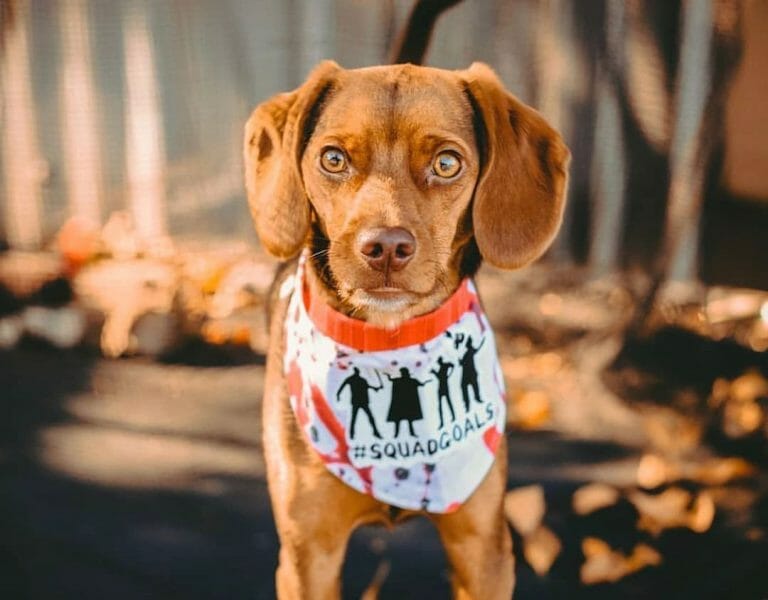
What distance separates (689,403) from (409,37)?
1102 millimetres

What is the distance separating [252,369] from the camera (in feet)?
6.95

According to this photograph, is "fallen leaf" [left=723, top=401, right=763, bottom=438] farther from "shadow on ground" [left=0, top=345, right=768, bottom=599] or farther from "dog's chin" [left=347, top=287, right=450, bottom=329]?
"dog's chin" [left=347, top=287, right=450, bottom=329]

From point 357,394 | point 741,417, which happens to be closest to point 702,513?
point 741,417

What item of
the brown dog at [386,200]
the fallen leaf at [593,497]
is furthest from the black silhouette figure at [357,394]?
the fallen leaf at [593,497]

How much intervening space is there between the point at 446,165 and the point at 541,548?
1.06 metres

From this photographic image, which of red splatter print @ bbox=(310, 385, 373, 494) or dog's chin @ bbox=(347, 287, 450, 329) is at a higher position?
dog's chin @ bbox=(347, 287, 450, 329)

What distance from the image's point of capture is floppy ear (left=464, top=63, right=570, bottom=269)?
1577 millimetres

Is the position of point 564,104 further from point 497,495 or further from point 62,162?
point 62,162

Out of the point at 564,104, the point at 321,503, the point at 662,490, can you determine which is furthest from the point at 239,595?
the point at 564,104

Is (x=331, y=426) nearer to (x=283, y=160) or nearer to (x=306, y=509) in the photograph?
(x=306, y=509)

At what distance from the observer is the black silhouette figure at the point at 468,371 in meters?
1.71

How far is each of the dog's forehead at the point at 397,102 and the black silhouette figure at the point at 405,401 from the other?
1.58 ft

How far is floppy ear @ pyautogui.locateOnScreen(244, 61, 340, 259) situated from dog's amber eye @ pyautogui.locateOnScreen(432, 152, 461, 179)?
26cm

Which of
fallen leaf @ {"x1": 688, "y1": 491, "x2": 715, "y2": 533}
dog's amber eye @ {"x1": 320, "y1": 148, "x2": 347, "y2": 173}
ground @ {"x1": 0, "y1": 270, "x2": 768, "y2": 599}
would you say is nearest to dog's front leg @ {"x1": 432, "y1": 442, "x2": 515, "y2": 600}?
ground @ {"x1": 0, "y1": 270, "x2": 768, "y2": 599}
